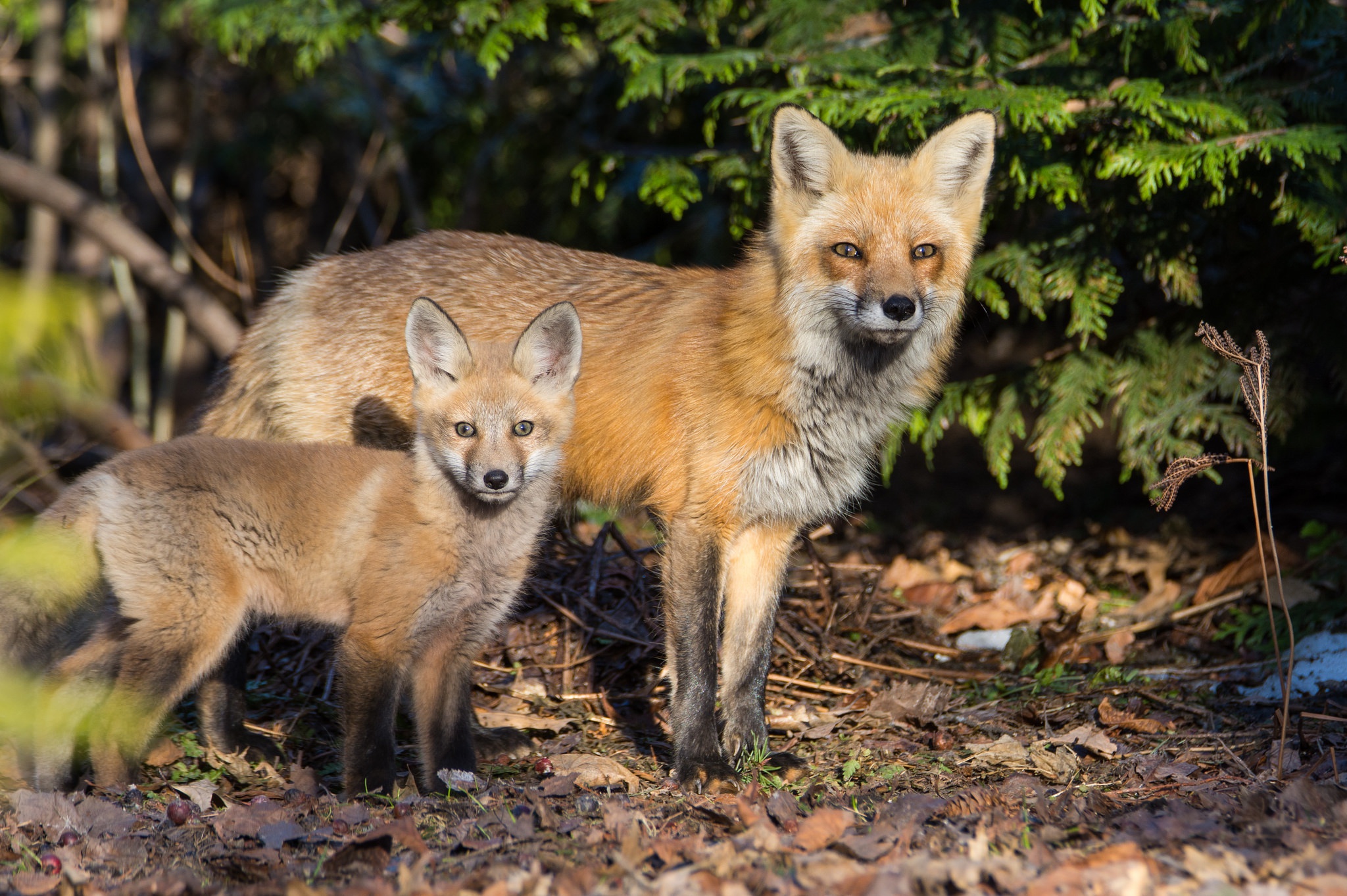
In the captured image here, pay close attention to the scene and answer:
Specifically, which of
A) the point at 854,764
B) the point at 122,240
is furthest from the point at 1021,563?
the point at 122,240

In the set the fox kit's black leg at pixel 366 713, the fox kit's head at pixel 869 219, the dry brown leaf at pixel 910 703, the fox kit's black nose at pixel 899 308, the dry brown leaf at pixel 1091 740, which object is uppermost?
the fox kit's head at pixel 869 219

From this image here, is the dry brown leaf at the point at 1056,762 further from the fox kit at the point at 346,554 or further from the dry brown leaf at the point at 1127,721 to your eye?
the fox kit at the point at 346,554

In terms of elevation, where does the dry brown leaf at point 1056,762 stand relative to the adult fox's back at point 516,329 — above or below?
below

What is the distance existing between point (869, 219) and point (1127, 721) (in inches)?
81.9

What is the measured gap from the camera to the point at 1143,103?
418 centimetres

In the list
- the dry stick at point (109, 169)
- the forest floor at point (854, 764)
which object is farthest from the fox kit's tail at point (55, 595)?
the dry stick at point (109, 169)

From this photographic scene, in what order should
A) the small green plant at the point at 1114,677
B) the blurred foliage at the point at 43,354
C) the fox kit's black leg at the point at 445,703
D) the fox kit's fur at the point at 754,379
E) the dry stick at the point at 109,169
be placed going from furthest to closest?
the dry stick at the point at 109,169 → the small green plant at the point at 1114,677 → the fox kit's fur at the point at 754,379 → the fox kit's black leg at the point at 445,703 → the blurred foliage at the point at 43,354

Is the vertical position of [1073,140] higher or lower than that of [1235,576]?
higher

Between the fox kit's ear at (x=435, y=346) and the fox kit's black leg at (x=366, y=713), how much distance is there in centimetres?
95

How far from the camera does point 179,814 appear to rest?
316 cm

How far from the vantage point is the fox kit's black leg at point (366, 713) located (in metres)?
3.42

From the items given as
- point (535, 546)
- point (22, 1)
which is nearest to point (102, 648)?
point (535, 546)

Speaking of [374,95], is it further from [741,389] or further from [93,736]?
[93,736]

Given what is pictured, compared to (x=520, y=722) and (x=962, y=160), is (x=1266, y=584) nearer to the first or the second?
(x=962, y=160)
